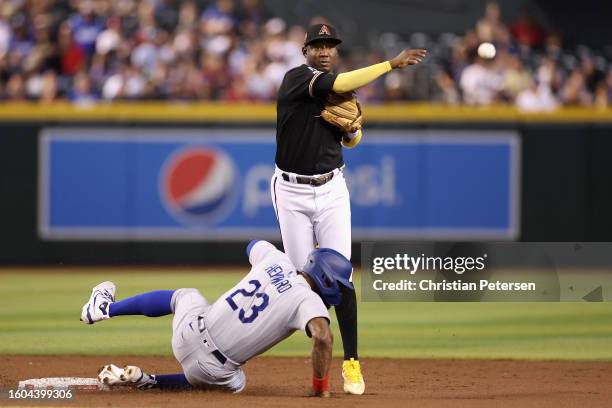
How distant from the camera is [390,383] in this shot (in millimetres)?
7090

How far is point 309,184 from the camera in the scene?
21.8 ft

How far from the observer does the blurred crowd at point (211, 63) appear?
14.9 metres

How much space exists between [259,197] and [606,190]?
4385 mm

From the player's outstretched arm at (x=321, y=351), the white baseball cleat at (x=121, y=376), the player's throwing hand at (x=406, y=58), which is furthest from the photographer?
the player's throwing hand at (x=406, y=58)

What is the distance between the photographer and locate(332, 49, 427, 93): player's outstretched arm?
6.33 m

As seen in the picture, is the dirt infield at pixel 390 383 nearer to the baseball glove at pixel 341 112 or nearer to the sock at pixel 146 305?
the sock at pixel 146 305

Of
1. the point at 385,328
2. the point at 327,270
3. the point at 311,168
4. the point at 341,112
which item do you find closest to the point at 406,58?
the point at 341,112

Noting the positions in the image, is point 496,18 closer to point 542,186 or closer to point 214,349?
point 542,186

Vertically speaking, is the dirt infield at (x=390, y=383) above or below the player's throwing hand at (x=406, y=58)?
below

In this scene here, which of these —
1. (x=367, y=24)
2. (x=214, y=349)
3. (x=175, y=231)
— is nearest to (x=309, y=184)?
(x=214, y=349)

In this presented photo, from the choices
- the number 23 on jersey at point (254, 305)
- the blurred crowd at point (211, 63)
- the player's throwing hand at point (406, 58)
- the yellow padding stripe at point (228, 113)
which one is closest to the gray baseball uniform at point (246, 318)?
the number 23 on jersey at point (254, 305)

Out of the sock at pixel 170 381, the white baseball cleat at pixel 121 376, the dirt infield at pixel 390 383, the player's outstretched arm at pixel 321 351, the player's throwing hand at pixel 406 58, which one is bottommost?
the dirt infield at pixel 390 383

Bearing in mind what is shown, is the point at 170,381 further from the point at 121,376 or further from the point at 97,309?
the point at 97,309

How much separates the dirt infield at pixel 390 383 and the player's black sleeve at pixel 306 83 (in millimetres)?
1681
